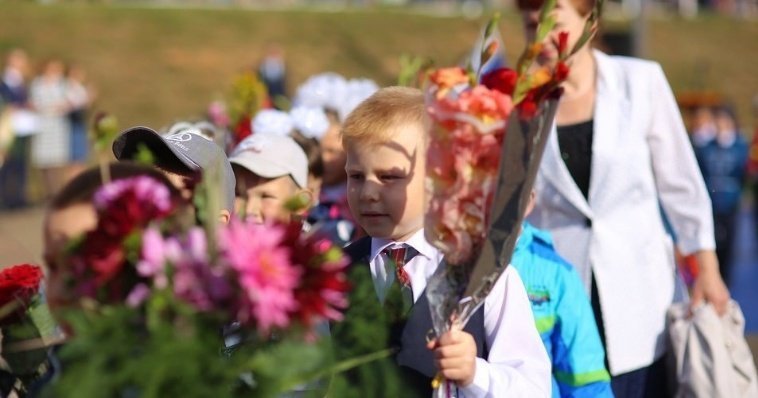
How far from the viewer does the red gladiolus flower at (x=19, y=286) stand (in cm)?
Answer: 291

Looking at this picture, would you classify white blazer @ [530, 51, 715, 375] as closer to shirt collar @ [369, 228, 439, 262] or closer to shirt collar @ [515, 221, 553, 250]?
shirt collar @ [515, 221, 553, 250]

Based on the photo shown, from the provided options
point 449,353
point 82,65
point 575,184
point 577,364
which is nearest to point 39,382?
point 449,353

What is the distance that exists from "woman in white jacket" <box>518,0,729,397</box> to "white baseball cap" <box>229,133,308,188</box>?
2.75 feet

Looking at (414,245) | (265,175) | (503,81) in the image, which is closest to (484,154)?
(503,81)

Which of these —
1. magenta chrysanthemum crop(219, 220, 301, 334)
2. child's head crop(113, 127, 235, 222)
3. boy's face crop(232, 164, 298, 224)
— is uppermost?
magenta chrysanthemum crop(219, 220, 301, 334)

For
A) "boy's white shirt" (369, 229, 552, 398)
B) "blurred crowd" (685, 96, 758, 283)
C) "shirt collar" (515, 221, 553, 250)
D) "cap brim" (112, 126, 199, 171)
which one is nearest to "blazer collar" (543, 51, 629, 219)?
"shirt collar" (515, 221, 553, 250)

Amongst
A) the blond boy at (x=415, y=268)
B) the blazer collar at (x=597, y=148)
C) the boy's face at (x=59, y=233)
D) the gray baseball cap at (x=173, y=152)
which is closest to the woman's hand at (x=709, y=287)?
the blazer collar at (x=597, y=148)

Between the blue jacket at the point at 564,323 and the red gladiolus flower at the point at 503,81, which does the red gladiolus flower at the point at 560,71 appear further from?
the blue jacket at the point at 564,323

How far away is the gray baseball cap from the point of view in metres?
3.26

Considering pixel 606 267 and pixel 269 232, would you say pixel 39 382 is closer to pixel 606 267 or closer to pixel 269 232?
pixel 269 232

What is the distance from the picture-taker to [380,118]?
315 centimetres

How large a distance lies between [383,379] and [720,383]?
A: 233 cm

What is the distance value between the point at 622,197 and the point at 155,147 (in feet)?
5.31

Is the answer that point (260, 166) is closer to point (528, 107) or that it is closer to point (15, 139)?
point (528, 107)
